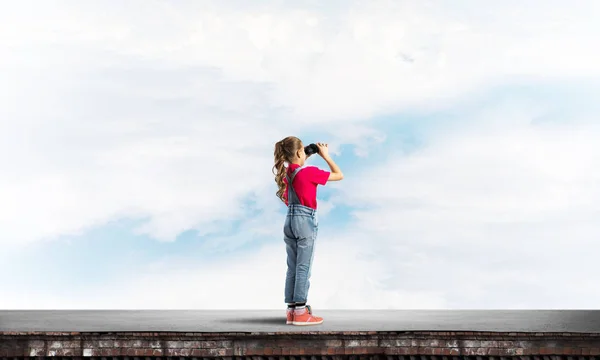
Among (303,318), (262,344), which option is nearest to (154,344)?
(262,344)

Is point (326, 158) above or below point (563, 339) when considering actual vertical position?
above

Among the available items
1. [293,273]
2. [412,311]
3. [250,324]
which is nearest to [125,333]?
[250,324]

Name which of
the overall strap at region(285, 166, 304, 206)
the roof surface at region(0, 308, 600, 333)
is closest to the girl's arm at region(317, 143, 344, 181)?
the overall strap at region(285, 166, 304, 206)

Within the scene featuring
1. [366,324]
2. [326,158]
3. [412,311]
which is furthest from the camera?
[412,311]

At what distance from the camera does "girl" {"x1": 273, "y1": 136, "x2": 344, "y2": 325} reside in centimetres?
1120

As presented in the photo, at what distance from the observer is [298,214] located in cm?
1123

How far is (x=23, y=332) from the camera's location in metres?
9.59

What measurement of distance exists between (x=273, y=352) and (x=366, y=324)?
1892 mm

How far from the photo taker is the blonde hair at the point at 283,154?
37.1ft

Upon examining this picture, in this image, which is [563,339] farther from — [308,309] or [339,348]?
[308,309]

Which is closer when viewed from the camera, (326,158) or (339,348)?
(339,348)

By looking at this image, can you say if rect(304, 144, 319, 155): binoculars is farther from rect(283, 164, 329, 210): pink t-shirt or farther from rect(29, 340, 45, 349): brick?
rect(29, 340, 45, 349): brick

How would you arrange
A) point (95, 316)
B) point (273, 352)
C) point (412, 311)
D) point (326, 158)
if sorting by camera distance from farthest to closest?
point (412, 311) < point (95, 316) < point (326, 158) < point (273, 352)

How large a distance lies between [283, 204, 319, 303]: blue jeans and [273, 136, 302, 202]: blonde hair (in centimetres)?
39
